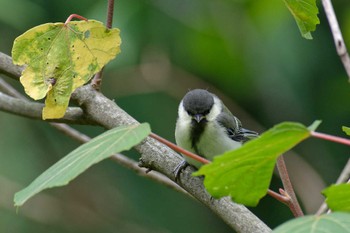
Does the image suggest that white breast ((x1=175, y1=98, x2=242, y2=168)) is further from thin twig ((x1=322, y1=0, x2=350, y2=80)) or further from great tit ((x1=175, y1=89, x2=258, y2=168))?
thin twig ((x1=322, y1=0, x2=350, y2=80))

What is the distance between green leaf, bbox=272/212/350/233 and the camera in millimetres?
946

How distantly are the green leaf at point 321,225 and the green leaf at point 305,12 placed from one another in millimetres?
819

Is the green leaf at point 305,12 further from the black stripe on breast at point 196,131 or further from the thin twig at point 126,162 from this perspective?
the black stripe on breast at point 196,131

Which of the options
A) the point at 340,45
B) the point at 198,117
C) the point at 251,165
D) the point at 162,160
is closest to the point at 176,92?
the point at 198,117

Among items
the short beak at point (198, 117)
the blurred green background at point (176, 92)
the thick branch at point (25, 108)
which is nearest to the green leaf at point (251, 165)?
the thick branch at point (25, 108)

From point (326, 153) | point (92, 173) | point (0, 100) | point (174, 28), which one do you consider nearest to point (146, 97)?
point (174, 28)

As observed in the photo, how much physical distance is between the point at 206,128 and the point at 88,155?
152 cm

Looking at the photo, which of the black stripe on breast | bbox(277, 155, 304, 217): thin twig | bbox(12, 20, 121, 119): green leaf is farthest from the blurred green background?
bbox(277, 155, 304, 217): thin twig

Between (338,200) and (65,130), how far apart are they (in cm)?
141

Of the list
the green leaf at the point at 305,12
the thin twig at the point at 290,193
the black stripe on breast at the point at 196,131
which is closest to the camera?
the thin twig at the point at 290,193

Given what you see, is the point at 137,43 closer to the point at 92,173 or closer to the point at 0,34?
the point at 0,34

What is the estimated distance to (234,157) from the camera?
1113mm

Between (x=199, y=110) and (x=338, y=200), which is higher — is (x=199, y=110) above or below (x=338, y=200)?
below

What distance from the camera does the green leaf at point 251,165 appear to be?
42.3 inches
